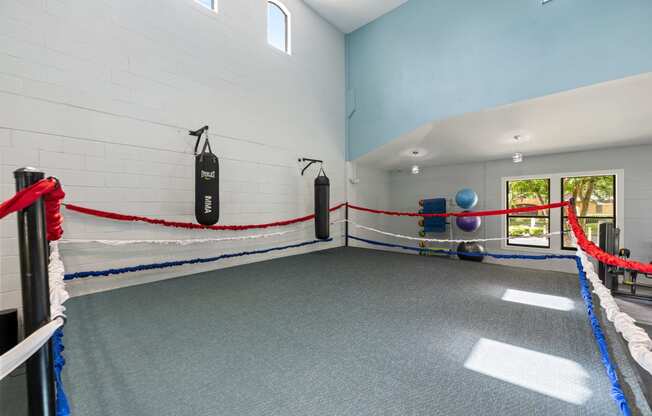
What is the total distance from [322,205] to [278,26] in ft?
11.1

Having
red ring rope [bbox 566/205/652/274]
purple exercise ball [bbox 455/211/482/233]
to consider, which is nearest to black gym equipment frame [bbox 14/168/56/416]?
red ring rope [bbox 566/205/652/274]

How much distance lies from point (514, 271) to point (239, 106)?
4.68 meters

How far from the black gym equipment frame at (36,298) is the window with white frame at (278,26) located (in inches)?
199

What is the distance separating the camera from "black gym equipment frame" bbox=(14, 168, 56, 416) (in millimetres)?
740

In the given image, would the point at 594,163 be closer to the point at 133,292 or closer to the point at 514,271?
the point at 514,271

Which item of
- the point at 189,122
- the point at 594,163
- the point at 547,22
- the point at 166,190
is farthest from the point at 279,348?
the point at 594,163

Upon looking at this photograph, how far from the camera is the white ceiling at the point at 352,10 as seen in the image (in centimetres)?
554

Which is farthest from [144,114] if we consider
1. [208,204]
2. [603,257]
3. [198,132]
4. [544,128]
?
[544,128]

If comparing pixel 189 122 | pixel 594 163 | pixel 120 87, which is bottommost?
pixel 594 163

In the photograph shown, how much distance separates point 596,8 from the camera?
3533 millimetres

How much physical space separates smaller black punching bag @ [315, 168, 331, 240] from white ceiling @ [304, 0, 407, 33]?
354cm

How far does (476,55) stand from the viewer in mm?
4523

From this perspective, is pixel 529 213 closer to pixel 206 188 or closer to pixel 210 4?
pixel 206 188

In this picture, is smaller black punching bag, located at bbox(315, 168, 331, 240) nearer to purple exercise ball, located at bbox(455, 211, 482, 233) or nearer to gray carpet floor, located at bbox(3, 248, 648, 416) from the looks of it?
gray carpet floor, located at bbox(3, 248, 648, 416)
